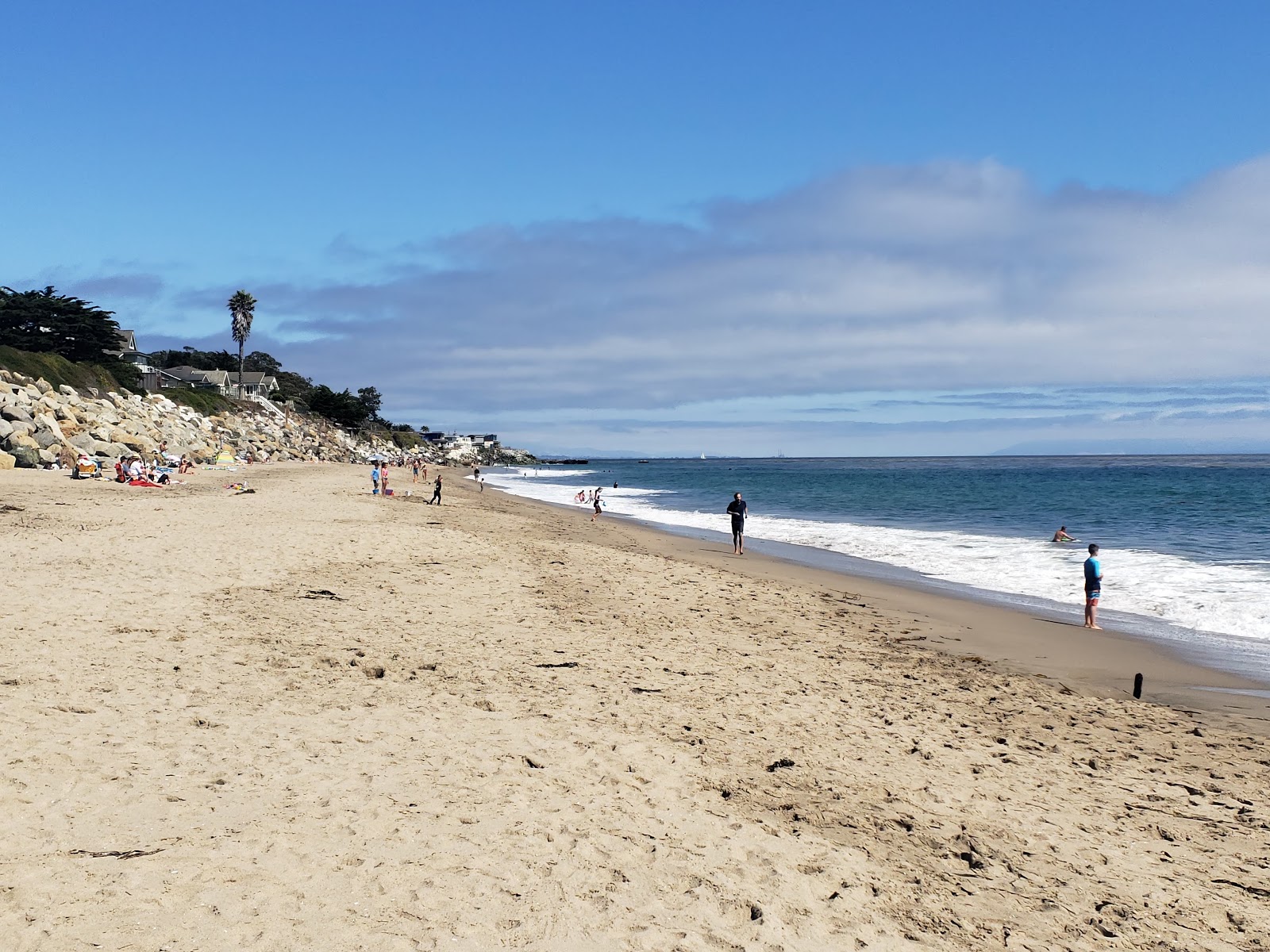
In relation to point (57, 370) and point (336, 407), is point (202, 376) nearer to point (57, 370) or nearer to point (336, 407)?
point (336, 407)

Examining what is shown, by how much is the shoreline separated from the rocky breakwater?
33464mm

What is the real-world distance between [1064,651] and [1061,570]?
33.0 ft

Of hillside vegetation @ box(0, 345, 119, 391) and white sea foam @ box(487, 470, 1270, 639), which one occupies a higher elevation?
hillside vegetation @ box(0, 345, 119, 391)

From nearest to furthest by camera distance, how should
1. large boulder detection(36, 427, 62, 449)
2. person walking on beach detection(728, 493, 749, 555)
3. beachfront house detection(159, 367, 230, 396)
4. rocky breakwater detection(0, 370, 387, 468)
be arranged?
person walking on beach detection(728, 493, 749, 555), rocky breakwater detection(0, 370, 387, 468), large boulder detection(36, 427, 62, 449), beachfront house detection(159, 367, 230, 396)

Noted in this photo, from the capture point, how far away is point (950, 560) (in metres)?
23.9

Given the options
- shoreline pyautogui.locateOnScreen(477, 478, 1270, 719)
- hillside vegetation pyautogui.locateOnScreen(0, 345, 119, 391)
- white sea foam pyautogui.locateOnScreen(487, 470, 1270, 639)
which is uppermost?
hillside vegetation pyautogui.locateOnScreen(0, 345, 119, 391)

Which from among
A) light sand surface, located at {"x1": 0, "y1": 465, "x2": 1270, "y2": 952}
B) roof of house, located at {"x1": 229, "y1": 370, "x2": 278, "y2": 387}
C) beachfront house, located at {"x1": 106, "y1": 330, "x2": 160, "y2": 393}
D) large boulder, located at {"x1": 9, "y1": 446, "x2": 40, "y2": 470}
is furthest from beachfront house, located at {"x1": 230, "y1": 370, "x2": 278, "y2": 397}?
light sand surface, located at {"x1": 0, "y1": 465, "x2": 1270, "y2": 952}

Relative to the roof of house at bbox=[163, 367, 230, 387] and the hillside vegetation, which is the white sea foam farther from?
the roof of house at bbox=[163, 367, 230, 387]

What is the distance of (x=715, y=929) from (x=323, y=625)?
781cm

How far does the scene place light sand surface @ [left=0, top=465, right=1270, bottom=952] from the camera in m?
4.67

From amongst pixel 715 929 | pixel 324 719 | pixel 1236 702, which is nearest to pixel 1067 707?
pixel 1236 702

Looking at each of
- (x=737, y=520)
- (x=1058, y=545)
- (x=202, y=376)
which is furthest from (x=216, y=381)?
(x=1058, y=545)

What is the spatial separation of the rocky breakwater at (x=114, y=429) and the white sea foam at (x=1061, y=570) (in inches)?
1095

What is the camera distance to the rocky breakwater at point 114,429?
37.5 m
